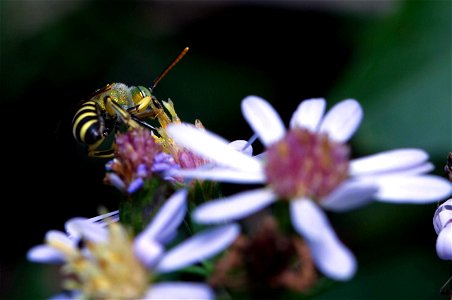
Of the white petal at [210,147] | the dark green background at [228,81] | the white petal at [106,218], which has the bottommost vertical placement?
the white petal at [210,147]

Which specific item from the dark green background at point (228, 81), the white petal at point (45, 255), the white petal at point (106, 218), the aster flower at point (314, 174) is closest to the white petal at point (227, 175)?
the aster flower at point (314, 174)

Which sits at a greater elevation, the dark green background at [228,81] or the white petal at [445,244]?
the dark green background at [228,81]

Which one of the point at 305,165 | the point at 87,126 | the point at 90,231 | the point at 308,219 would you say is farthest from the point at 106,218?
the point at 308,219

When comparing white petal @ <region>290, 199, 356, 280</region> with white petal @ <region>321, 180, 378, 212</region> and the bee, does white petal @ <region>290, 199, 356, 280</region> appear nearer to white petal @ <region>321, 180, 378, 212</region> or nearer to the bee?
white petal @ <region>321, 180, 378, 212</region>

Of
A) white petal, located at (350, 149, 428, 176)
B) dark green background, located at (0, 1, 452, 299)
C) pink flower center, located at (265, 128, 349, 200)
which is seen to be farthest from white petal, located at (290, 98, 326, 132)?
dark green background, located at (0, 1, 452, 299)

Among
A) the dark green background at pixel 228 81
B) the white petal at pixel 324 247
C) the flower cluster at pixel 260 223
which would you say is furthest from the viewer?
the dark green background at pixel 228 81

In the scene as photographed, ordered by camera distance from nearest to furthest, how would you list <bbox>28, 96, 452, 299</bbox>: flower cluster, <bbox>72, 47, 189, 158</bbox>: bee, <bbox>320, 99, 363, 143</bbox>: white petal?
<bbox>28, 96, 452, 299</bbox>: flower cluster → <bbox>320, 99, 363, 143</bbox>: white petal → <bbox>72, 47, 189, 158</bbox>: bee

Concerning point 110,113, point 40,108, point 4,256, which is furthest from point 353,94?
point 4,256

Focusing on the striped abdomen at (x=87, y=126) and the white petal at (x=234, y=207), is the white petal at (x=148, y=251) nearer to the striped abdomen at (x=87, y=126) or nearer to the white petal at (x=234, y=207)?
the white petal at (x=234, y=207)

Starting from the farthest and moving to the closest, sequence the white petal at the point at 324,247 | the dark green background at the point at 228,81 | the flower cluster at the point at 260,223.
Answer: the dark green background at the point at 228,81 < the flower cluster at the point at 260,223 < the white petal at the point at 324,247
